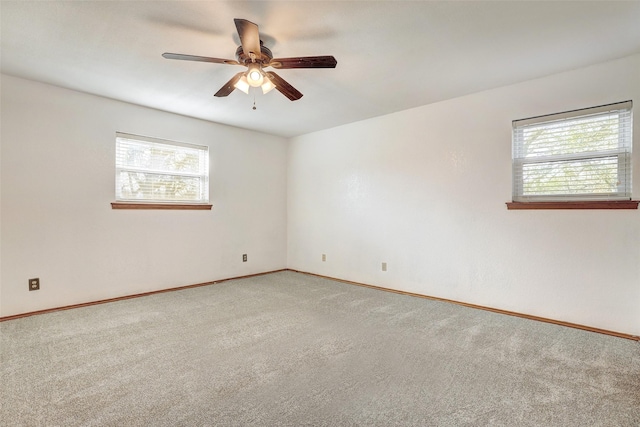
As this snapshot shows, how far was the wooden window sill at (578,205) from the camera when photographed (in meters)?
2.64

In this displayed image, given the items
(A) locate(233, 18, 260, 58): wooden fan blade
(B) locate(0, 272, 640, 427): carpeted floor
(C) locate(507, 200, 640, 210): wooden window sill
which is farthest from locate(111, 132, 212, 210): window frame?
(C) locate(507, 200, 640, 210): wooden window sill

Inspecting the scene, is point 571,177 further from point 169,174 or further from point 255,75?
point 169,174

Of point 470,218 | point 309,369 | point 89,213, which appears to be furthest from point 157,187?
point 470,218

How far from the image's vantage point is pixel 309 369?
208 cm

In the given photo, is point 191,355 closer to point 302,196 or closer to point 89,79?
point 89,79

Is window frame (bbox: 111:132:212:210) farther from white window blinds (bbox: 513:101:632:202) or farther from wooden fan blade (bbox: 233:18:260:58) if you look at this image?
white window blinds (bbox: 513:101:632:202)

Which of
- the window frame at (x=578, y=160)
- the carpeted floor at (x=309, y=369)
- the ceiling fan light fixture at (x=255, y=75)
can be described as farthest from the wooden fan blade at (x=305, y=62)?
the window frame at (x=578, y=160)

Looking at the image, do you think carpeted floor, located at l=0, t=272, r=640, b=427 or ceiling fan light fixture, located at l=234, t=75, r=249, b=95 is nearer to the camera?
carpeted floor, located at l=0, t=272, r=640, b=427

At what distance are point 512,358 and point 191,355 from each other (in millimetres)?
2285

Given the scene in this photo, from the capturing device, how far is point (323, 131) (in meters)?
5.06

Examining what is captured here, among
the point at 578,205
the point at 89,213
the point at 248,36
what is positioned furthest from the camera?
the point at 89,213

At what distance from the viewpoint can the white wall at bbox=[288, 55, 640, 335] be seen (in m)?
2.76

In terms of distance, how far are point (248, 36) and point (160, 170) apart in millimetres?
2771

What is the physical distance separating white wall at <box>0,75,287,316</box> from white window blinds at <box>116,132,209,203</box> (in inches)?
4.5
